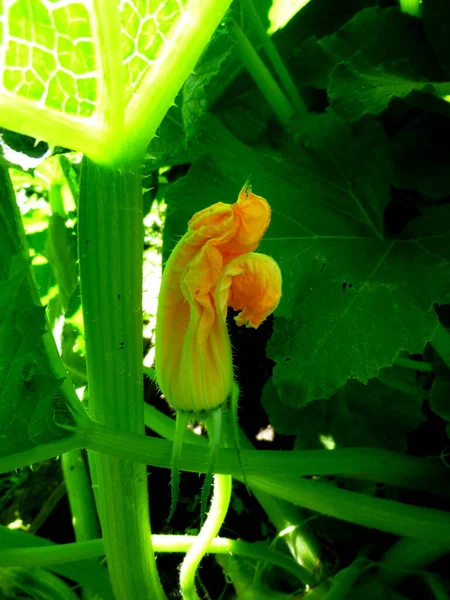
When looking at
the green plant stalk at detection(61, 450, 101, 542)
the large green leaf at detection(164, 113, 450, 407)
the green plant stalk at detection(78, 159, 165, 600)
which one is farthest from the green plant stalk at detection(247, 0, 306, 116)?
the green plant stalk at detection(61, 450, 101, 542)

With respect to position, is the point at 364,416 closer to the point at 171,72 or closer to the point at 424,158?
the point at 424,158

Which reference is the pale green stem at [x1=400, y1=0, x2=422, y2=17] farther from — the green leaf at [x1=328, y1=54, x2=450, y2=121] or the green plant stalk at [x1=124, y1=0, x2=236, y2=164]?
the green plant stalk at [x1=124, y1=0, x2=236, y2=164]

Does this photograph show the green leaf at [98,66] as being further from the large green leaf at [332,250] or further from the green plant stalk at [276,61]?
the green plant stalk at [276,61]

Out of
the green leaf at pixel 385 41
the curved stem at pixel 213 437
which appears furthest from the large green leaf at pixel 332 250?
the curved stem at pixel 213 437

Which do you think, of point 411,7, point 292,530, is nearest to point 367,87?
point 411,7

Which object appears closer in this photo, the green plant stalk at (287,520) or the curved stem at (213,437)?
the curved stem at (213,437)

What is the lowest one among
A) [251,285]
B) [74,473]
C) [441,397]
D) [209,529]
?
[74,473]

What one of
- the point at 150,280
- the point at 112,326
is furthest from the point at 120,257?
the point at 150,280
